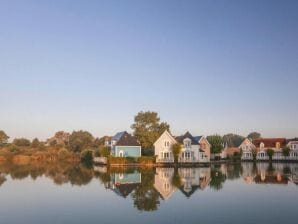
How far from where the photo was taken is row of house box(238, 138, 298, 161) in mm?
81000

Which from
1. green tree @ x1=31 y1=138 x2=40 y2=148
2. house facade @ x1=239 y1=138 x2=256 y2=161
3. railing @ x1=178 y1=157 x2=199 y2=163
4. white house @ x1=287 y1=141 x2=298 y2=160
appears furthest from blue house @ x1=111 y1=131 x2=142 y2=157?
green tree @ x1=31 y1=138 x2=40 y2=148

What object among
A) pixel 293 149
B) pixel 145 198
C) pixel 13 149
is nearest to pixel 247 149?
pixel 293 149

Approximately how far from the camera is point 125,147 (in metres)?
68.5

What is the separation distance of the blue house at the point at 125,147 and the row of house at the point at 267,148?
2958 centimetres

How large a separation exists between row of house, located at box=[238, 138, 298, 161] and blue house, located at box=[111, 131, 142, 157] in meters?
29.6

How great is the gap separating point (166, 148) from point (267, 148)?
95.8ft

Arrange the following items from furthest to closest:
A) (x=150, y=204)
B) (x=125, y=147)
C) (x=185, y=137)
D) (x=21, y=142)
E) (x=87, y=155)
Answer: (x=21, y=142) < (x=87, y=155) < (x=185, y=137) < (x=125, y=147) < (x=150, y=204)

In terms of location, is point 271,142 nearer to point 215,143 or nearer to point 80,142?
point 215,143

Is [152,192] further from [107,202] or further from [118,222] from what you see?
[118,222]

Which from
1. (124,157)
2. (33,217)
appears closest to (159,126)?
(124,157)

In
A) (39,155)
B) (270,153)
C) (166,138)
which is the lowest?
(39,155)

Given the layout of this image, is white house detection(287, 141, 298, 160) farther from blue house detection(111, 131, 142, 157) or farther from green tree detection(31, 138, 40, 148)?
green tree detection(31, 138, 40, 148)

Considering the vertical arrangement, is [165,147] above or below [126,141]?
below

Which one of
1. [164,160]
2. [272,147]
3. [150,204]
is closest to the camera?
[150,204]
